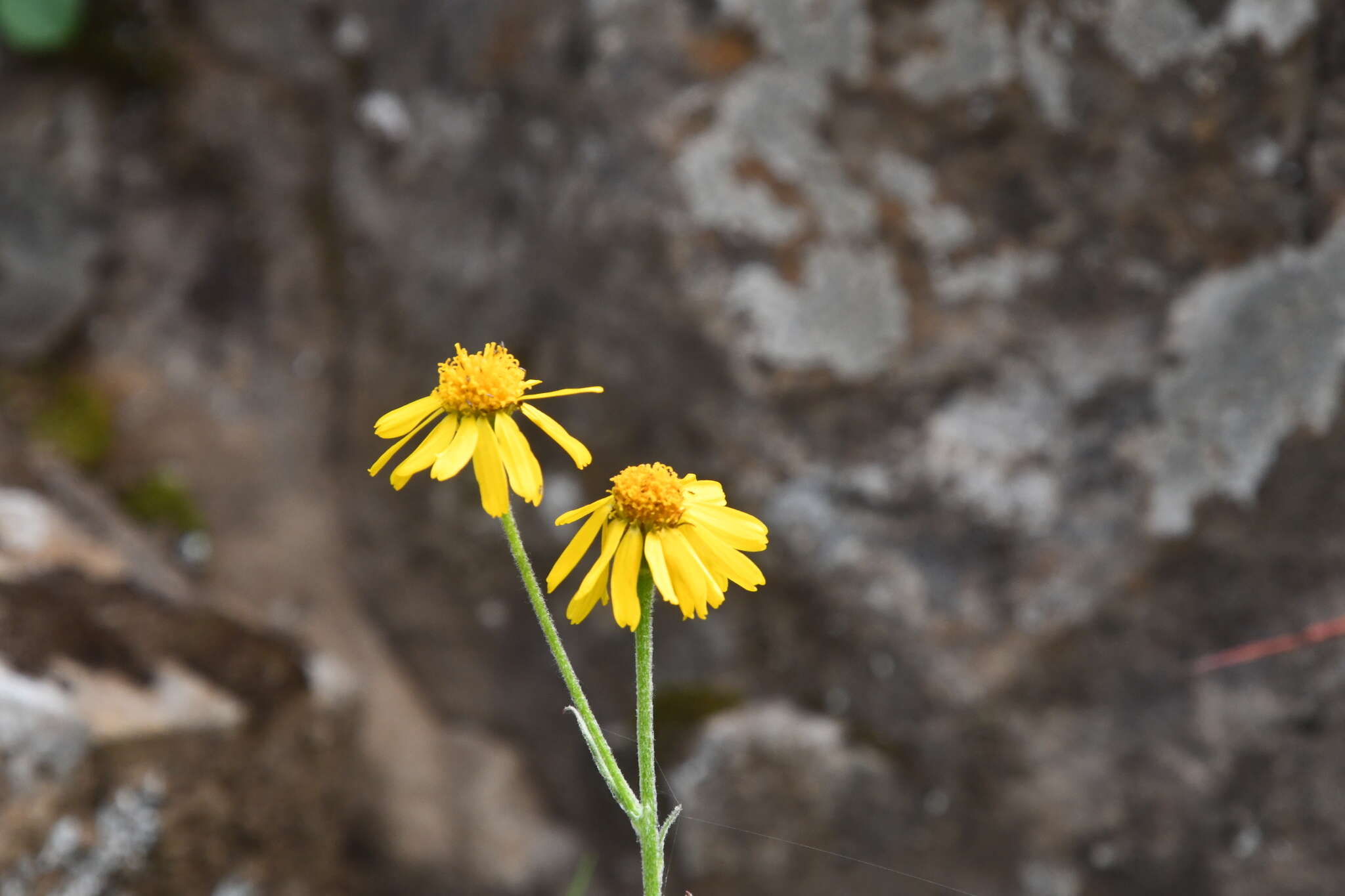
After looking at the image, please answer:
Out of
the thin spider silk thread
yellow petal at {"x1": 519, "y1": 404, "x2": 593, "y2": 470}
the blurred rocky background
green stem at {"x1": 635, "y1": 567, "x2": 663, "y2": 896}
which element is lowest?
green stem at {"x1": 635, "y1": 567, "x2": 663, "y2": 896}

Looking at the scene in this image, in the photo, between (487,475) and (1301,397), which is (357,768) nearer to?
(487,475)

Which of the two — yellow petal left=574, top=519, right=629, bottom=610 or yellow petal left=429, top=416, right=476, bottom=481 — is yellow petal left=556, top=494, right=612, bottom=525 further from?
yellow petal left=429, top=416, right=476, bottom=481

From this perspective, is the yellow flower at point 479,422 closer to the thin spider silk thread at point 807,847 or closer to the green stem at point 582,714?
the green stem at point 582,714

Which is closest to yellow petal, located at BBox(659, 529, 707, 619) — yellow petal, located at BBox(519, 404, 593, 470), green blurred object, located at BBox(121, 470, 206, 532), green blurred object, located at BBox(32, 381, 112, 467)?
yellow petal, located at BBox(519, 404, 593, 470)

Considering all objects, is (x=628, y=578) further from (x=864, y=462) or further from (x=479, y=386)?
(x=864, y=462)

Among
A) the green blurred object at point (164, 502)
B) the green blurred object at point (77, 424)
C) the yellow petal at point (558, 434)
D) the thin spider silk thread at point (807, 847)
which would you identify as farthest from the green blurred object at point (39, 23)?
the yellow petal at point (558, 434)

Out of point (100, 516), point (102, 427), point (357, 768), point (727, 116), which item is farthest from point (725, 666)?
point (102, 427)
